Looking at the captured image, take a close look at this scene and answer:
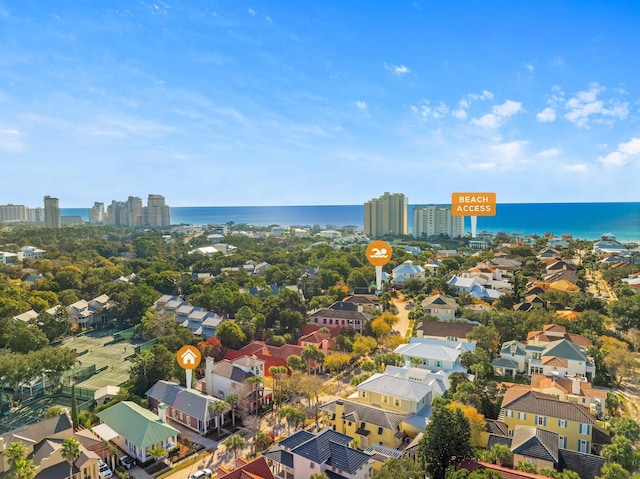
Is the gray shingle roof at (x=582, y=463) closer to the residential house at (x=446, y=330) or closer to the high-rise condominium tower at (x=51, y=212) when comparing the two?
the residential house at (x=446, y=330)

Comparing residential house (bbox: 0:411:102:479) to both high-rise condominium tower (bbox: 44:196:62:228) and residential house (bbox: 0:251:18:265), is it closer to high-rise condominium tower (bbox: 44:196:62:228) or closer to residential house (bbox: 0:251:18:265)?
residential house (bbox: 0:251:18:265)

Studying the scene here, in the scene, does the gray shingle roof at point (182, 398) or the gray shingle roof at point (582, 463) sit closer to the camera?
the gray shingle roof at point (582, 463)

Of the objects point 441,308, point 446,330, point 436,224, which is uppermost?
point 436,224

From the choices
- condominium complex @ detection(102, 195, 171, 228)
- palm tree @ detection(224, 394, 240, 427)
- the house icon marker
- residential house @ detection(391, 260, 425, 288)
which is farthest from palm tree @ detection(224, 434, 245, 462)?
condominium complex @ detection(102, 195, 171, 228)

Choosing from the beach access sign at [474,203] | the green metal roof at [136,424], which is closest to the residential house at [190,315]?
the green metal roof at [136,424]

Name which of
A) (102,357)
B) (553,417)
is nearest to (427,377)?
(553,417)

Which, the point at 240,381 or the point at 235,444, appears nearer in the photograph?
the point at 235,444

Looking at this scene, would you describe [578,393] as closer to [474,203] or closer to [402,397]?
[402,397]
